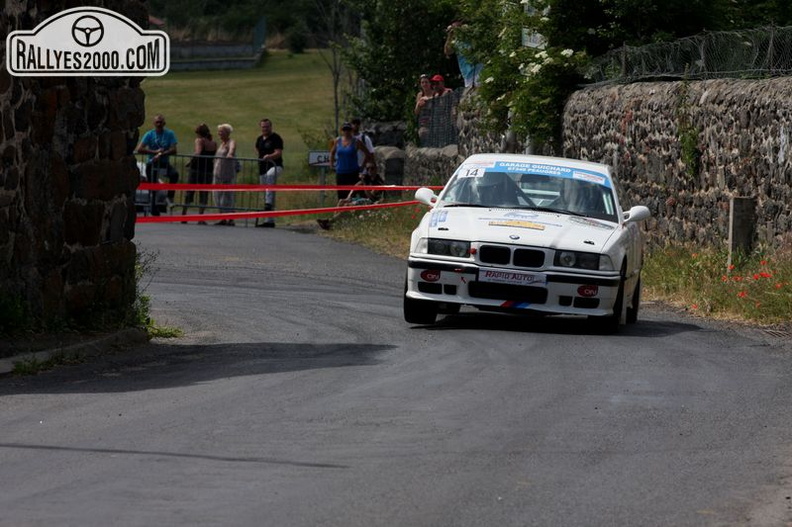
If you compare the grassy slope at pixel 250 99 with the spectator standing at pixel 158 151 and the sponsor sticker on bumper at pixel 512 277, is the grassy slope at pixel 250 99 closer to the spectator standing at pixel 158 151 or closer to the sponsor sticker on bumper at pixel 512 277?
the spectator standing at pixel 158 151

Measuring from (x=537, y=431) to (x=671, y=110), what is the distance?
11793mm

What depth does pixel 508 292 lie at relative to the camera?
43.9 feet

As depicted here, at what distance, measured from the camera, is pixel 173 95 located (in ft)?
233

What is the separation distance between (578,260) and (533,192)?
58.0 inches

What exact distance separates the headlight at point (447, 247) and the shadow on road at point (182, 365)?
1213mm

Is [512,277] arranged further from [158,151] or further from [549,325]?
[158,151]

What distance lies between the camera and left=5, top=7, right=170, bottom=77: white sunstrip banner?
37.0 ft

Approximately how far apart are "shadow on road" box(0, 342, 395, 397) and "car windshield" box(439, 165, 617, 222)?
243 centimetres

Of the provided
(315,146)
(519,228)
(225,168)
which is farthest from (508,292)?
(315,146)

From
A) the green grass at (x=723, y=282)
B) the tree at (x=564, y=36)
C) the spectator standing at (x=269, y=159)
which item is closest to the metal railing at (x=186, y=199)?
A: the spectator standing at (x=269, y=159)

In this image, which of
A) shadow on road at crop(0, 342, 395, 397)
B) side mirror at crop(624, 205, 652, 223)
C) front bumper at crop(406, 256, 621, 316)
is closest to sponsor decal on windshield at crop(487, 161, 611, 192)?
side mirror at crop(624, 205, 652, 223)

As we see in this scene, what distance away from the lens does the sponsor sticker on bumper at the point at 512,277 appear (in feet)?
43.6

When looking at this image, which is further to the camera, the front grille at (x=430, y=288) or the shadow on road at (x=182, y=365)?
the front grille at (x=430, y=288)

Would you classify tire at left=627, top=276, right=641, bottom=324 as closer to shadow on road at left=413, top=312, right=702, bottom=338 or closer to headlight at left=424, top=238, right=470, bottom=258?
shadow on road at left=413, top=312, right=702, bottom=338
